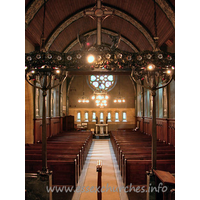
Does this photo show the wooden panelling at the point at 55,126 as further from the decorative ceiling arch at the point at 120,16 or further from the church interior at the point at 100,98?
the decorative ceiling arch at the point at 120,16

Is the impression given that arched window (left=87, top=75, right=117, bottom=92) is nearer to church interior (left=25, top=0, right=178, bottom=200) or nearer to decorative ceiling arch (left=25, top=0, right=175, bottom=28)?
church interior (left=25, top=0, right=178, bottom=200)

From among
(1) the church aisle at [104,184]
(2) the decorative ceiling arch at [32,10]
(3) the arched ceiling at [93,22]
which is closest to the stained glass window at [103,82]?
(3) the arched ceiling at [93,22]

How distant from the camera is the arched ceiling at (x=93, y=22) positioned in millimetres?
8098

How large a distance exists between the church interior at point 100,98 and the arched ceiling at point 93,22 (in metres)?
0.04

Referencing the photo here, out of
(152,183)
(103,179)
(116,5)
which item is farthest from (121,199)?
(116,5)

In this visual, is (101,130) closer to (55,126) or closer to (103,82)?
(103,82)

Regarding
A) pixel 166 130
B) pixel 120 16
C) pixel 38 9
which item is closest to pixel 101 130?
pixel 166 130

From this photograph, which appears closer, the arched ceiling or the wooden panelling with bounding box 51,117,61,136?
the arched ceiling

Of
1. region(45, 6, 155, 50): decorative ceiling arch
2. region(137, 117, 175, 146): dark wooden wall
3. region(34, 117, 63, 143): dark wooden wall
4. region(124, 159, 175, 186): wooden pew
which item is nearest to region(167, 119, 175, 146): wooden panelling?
region(137, 117, 175, 146): dark wooden wall

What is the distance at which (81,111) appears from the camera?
20.7 meters

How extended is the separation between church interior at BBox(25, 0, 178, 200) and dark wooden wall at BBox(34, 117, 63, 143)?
6 cm

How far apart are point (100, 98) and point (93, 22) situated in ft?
21.4

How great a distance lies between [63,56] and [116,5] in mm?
6983

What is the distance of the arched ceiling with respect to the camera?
810 centimetres
